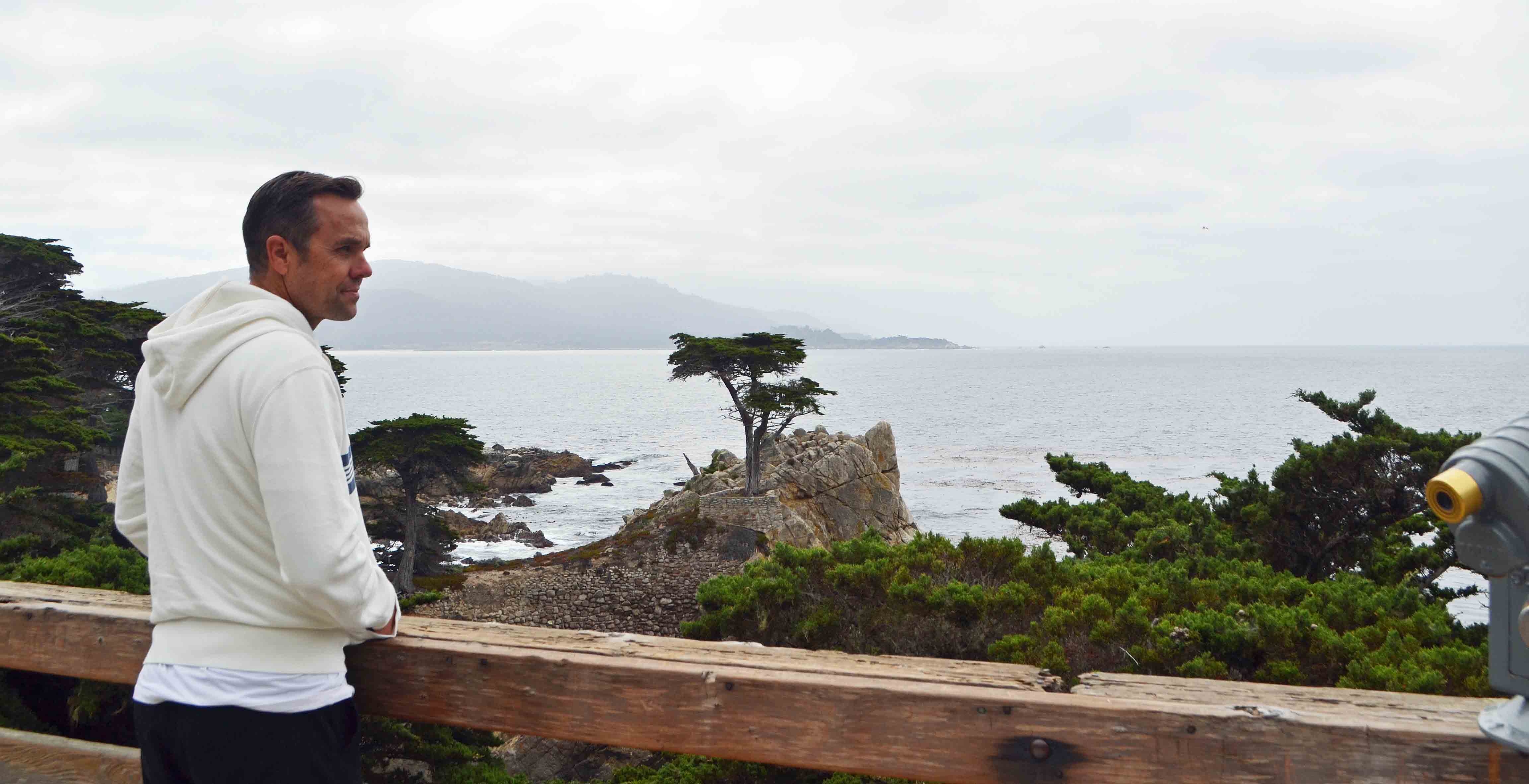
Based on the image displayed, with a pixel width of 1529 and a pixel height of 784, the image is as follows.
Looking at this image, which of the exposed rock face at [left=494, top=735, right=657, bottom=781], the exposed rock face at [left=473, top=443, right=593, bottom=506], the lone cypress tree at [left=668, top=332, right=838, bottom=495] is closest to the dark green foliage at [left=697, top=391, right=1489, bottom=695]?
the exposed rock face at [left=494, top=735, right=657, bottom=781]

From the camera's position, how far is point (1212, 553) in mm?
7902

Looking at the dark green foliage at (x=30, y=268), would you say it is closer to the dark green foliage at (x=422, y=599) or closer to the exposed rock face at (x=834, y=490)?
the exposed rock face at (x=834, y=490)

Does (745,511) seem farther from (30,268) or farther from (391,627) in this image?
(391,627)

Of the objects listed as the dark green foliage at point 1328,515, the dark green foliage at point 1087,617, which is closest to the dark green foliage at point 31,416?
the dark green foliage at point 1087,617

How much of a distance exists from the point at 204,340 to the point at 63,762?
1359 millimetres

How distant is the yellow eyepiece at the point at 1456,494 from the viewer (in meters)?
1.17

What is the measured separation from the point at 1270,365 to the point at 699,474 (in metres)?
176

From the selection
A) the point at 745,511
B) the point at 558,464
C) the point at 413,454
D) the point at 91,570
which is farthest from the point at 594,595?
the point at 558,464

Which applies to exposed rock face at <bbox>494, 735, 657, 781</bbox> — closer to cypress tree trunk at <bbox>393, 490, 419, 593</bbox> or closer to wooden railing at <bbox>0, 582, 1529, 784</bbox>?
wooden railing at <bbox>0, 582, 1529, 784</bbox>

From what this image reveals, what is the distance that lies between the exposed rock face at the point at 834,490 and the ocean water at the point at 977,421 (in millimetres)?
1735

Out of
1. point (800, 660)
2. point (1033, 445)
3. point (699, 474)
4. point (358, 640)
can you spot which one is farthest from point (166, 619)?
point (1033, 445)

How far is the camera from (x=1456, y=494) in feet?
3.84

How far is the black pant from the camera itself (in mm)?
1524

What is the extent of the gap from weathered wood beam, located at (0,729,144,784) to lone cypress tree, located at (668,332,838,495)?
2363cm
